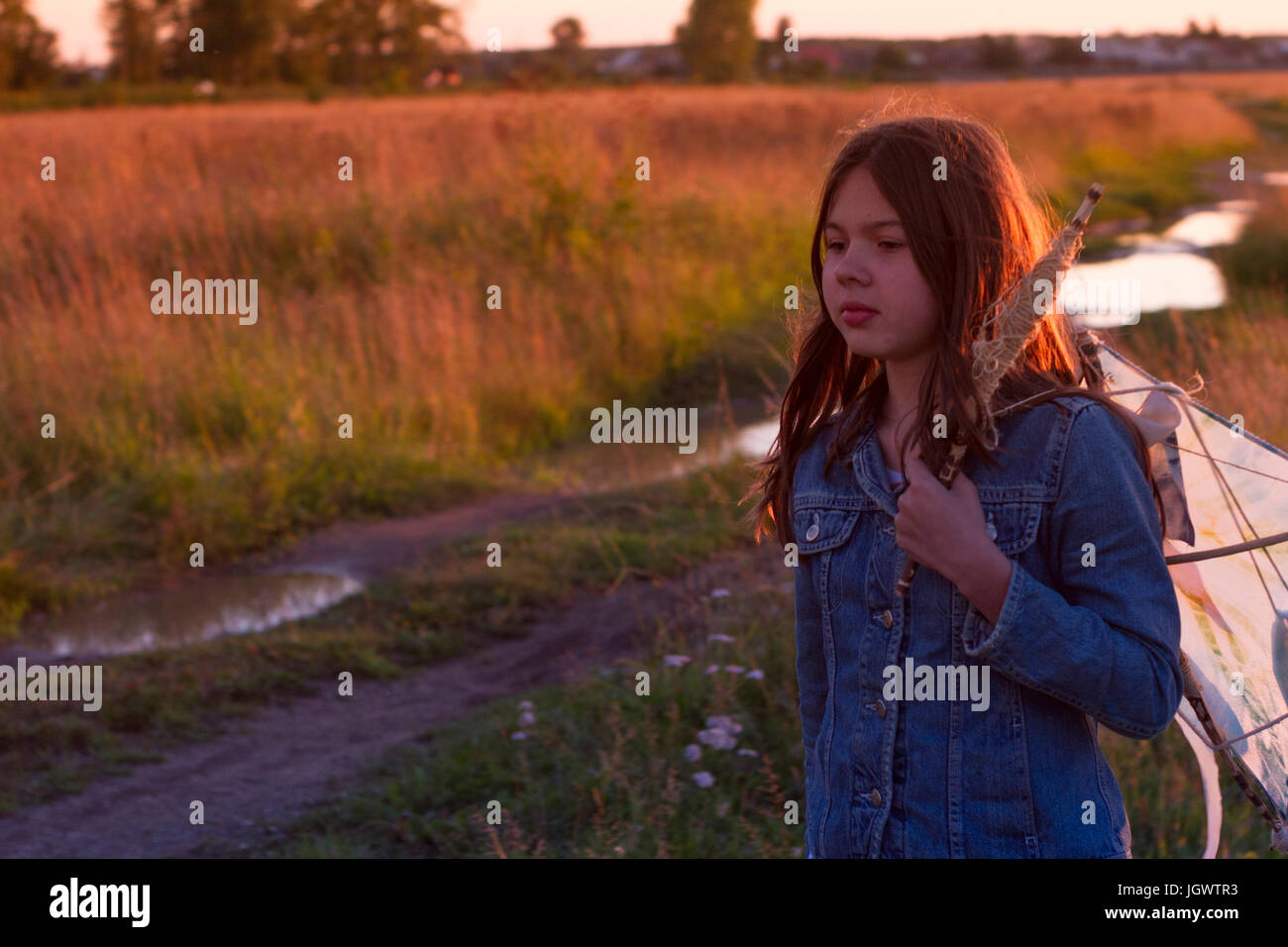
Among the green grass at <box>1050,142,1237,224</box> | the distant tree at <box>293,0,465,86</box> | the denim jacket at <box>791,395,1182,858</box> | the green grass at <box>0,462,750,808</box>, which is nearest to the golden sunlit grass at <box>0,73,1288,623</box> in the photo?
the denim jacket at <box>791,395,1182,858</box>

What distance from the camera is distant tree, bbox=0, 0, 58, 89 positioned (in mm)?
31797

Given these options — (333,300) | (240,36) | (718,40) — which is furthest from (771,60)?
(333,300)

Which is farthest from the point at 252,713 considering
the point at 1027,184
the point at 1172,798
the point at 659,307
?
the point at 659,307

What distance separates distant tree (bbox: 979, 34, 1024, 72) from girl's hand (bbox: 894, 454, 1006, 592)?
50789 millimetres

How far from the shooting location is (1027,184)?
5.84 feet

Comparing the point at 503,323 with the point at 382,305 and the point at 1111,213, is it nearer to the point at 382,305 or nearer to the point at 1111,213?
the point at 382,305

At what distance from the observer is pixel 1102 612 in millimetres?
1464

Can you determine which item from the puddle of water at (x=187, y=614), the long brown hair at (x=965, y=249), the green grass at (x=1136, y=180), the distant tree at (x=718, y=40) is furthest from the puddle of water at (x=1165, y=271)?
the distant tree at (x=718, y=40)

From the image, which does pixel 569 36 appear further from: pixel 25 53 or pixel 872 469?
pixel 25 53

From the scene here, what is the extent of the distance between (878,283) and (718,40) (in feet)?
111

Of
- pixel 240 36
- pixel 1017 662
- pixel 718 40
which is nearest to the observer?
pixel 1017 662

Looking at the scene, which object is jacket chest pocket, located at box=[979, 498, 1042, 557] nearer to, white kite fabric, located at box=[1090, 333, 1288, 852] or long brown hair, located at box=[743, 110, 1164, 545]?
long brown hair, located at box=[743, 110, 1164, 545]

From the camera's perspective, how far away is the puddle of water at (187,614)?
557cm

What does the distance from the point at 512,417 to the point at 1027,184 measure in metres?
7.51
